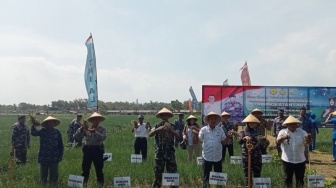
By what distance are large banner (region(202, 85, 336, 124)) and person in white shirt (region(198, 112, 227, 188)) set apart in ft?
28.3

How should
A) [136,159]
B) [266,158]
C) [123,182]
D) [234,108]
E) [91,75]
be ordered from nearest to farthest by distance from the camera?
1. [123,182]
2. [266,158]
3. [136,159]
4. [91,75]
5. [234,108]

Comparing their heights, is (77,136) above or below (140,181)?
above

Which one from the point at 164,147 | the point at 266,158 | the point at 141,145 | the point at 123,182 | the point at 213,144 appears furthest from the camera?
the point at 141,145

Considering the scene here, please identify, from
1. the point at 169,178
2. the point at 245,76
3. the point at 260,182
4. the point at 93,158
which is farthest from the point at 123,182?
the point at 245,76

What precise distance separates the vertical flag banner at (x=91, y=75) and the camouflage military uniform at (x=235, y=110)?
19.0 ft

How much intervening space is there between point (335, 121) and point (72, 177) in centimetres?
759

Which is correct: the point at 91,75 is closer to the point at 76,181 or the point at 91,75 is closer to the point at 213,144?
the point at 76,181

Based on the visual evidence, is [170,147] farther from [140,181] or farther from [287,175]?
[287,175]

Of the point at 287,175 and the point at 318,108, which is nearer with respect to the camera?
the point at 287,175

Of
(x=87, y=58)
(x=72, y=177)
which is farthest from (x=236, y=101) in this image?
(x=72, y=177)

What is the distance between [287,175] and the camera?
23.3 ft

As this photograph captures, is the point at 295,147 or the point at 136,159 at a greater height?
the point at 295,147

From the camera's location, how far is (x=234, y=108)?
52.9 ft

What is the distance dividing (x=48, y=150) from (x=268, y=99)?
10702mm
